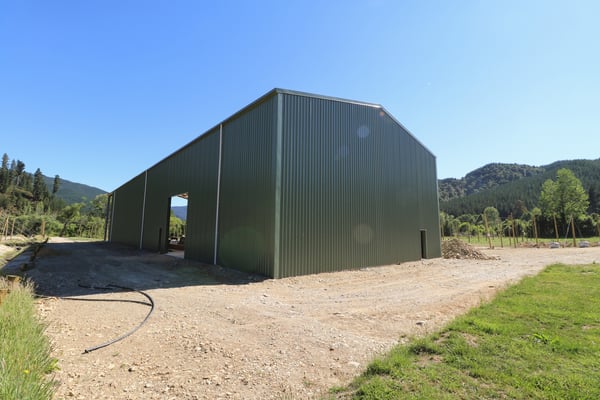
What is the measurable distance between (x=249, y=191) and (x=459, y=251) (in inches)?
591

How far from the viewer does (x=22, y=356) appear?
9.52 feet

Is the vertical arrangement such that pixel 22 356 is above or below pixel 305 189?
below

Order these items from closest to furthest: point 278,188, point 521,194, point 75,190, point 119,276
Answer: point 278,188 → point 119,276 → point 521,194 → point 75,190

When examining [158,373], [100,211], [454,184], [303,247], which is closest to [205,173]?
[303,247]

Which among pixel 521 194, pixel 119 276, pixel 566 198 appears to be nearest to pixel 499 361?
pixel 119 276

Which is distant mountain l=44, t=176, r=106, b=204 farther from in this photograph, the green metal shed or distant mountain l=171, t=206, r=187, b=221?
the green metal shed

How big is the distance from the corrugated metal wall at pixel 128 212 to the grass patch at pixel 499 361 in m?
22.9

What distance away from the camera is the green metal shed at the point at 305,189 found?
33.4 feet

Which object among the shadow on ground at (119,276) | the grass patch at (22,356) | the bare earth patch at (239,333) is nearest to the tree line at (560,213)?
the bare earth patch at (239,333)

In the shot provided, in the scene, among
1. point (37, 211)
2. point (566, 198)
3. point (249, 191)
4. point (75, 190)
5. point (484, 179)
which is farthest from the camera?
point (75, 190)

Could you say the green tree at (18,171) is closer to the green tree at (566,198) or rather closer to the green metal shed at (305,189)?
the green metal shed at (305,189)

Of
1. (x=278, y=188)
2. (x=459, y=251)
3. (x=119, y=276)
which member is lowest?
(x=119, y=276)

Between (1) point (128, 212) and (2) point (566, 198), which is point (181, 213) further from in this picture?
(2) point (566, 198)

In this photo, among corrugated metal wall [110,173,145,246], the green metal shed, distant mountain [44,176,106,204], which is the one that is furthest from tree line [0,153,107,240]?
distant mountain [44,176,106,204]
